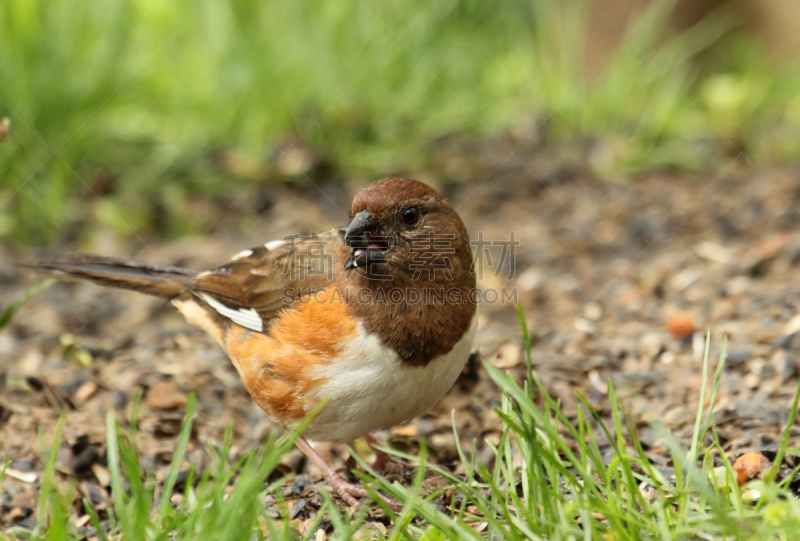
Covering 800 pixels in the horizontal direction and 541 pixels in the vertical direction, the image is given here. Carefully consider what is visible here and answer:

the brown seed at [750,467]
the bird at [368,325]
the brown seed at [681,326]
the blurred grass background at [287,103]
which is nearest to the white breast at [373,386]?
the bird at [368,325]

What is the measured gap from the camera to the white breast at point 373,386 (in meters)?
2.77

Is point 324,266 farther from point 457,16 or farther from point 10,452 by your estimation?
point 457,16

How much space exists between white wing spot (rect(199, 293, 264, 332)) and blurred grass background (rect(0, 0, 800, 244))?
250cm

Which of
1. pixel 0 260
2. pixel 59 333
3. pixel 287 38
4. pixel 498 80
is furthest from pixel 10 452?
pixel 498 80

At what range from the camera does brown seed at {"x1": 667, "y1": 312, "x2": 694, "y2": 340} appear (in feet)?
13.0

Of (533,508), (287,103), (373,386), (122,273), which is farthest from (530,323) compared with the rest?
(287,103)

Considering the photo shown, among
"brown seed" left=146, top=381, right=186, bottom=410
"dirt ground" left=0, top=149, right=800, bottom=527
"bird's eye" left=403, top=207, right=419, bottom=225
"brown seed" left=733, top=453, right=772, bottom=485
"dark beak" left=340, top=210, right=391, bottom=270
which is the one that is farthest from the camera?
"brown seed" left=146, top=381, right=186, bottom=410

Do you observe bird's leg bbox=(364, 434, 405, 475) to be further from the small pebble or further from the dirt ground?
the small pebble

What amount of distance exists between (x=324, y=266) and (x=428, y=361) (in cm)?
66

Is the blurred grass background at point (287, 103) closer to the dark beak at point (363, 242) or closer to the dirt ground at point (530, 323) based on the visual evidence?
the dirt ground at point (530, 323)

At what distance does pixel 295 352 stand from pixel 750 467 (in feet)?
5.37

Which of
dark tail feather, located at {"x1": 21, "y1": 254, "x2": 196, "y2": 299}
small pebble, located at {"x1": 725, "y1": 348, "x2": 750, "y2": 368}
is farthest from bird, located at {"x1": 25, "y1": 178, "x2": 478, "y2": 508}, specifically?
small pebble, located at {"x1": 725, "y1": 348, "x2": 750, "y2": 368}

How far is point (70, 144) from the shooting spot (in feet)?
19.4

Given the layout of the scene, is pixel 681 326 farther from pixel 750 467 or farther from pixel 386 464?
pixel 386 464
